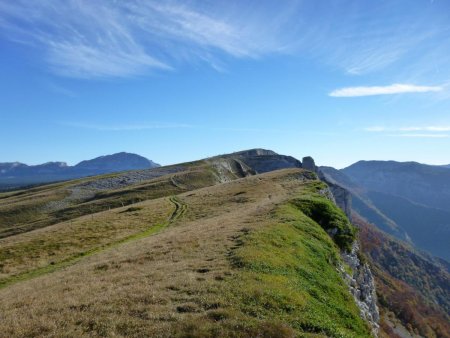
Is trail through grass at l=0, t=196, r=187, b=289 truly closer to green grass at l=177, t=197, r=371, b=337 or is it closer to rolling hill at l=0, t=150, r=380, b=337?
rolling hill at l=0, t=150, r=380, b=337

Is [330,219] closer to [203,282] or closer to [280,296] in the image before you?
[203,282]

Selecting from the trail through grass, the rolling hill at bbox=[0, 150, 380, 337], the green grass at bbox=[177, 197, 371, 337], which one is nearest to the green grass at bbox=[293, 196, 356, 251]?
the rolling hill at bbox=[0, 150, 380, 337]

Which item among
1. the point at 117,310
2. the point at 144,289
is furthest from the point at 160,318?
the point at 144,289

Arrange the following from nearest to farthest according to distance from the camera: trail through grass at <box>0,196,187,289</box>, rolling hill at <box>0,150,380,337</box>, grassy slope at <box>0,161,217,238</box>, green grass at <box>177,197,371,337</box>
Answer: green grass at <box>177,197,371,337</box> < rolling hill at <box>0,150,380,337</box> < trail through grass at <box>0,196,187,289</box> < grassy slope at <box>0,161,217,238</box>

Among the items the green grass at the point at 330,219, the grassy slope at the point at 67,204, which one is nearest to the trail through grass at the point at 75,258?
the green grass at the point at 330,219

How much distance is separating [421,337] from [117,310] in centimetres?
13460

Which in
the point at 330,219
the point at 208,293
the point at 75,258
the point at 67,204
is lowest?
the point at 75,258

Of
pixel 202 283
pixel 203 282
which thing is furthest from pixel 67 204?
pixel 202 283

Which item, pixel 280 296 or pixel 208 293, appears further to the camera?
pixel 208 293

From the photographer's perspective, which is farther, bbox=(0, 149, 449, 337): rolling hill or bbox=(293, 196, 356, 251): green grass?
bbox=(293, 196, 356, 251): green grass

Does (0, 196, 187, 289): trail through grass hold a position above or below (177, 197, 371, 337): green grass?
below

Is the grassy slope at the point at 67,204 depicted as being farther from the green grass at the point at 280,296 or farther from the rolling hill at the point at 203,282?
the green grass at the point at 280,296

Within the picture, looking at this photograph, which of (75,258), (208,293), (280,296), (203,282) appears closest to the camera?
(280,296)

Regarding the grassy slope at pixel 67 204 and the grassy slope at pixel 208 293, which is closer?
the grassy slope at pixel 208 293
